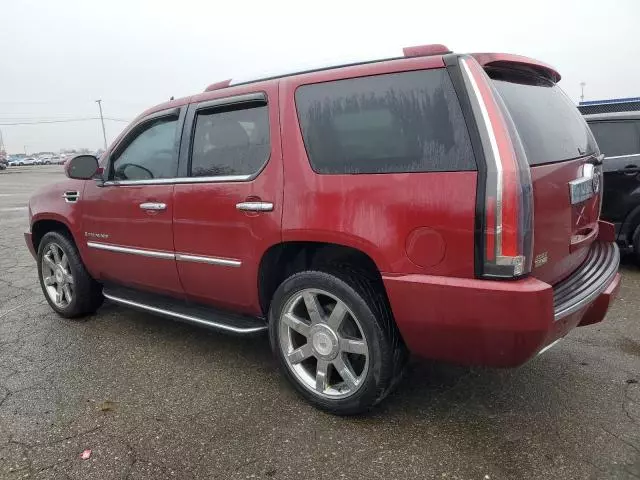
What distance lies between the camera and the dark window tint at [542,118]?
233 centimetres

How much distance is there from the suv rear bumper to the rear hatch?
176mm

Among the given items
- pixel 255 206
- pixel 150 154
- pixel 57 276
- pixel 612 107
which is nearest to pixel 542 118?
pixel 255 206

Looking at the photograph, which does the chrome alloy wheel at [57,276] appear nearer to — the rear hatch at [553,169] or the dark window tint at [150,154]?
the dark window tint at [150,154]

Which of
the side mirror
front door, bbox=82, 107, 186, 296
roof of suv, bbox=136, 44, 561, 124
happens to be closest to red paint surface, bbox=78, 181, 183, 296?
front door, bbox=82, 107, 186, 296

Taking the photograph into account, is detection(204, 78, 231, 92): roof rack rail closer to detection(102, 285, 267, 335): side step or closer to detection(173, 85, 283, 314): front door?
detection(173, 85, 283, 314): front door

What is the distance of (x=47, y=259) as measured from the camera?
446cm

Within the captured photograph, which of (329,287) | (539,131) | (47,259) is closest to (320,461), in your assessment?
(329,287)

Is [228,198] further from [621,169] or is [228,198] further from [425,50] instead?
[621,169]

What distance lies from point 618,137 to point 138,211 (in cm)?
495

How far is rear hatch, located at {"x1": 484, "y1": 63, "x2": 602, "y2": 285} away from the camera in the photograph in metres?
2.25

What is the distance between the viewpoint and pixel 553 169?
7.64 feet

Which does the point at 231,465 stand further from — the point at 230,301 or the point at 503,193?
the point at 503,193

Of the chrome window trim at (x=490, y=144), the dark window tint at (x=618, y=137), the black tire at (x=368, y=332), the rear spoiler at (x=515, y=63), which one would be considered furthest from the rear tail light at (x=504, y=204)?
the dark window tint at (x=618, y=137)

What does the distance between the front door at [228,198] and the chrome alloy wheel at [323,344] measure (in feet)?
1.01
